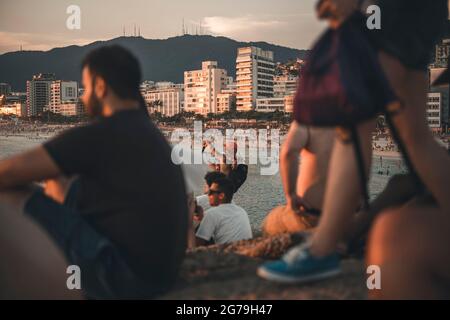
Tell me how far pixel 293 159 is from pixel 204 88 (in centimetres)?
11928

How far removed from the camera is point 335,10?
1.69 metres

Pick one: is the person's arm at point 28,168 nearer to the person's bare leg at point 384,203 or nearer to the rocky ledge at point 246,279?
the rocky ledge at point 246,279

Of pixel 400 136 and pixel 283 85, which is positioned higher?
pixel 283 85

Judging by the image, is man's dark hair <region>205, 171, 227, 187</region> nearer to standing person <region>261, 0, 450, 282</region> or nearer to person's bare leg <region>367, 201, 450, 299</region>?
standing person <region>261, 0, 450, 282</region>

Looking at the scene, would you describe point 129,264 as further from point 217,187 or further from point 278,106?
point 278,106

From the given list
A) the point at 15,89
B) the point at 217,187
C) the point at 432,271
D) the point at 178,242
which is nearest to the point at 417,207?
the point at 432,271

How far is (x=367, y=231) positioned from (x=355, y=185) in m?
0.76

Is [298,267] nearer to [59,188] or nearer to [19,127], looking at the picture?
[59,188]

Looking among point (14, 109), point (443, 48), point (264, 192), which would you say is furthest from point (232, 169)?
point (14, 109)

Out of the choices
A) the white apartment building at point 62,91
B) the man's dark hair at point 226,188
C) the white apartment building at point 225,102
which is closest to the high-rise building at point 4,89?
the white apartment building at point 62,91

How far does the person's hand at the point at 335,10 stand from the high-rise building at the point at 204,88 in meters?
115

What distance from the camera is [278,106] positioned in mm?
100188

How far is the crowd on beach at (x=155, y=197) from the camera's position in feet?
5.38

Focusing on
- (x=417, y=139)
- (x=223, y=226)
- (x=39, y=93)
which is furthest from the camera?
(x=39, y=93)
